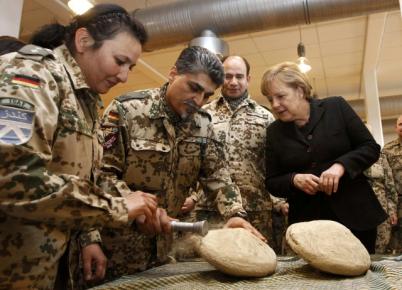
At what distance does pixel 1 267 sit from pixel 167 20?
8.39 ft

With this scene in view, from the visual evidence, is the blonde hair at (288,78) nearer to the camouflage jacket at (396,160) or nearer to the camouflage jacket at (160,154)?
the camouflage jacket at (160,154)

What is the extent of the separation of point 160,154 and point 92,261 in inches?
17.3

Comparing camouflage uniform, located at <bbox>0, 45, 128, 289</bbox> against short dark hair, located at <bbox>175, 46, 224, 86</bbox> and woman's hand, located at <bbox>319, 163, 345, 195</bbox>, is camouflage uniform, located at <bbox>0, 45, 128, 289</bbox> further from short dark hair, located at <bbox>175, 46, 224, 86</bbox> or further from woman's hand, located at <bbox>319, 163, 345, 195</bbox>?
woman's hand, located at <bbox>319, 163, 345, 195</bbox>

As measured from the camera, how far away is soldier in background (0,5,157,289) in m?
0.69

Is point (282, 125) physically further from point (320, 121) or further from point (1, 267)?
point (1, 267)

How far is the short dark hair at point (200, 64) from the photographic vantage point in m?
1.33

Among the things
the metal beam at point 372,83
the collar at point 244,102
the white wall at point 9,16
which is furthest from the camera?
the metal beam at point 372,83

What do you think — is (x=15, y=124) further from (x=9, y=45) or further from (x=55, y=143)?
(x=9, y=45)

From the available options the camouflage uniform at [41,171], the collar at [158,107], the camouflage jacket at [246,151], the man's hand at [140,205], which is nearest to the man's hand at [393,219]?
the camouflage jacket at [246,151]

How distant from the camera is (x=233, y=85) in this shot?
6.46 ft

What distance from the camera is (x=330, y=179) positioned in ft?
4.34

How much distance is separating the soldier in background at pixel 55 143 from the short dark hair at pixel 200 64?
1.10 ft

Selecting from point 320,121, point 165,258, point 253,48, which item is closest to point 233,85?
point 320,121

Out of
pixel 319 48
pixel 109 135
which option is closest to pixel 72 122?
pixel 109 135
